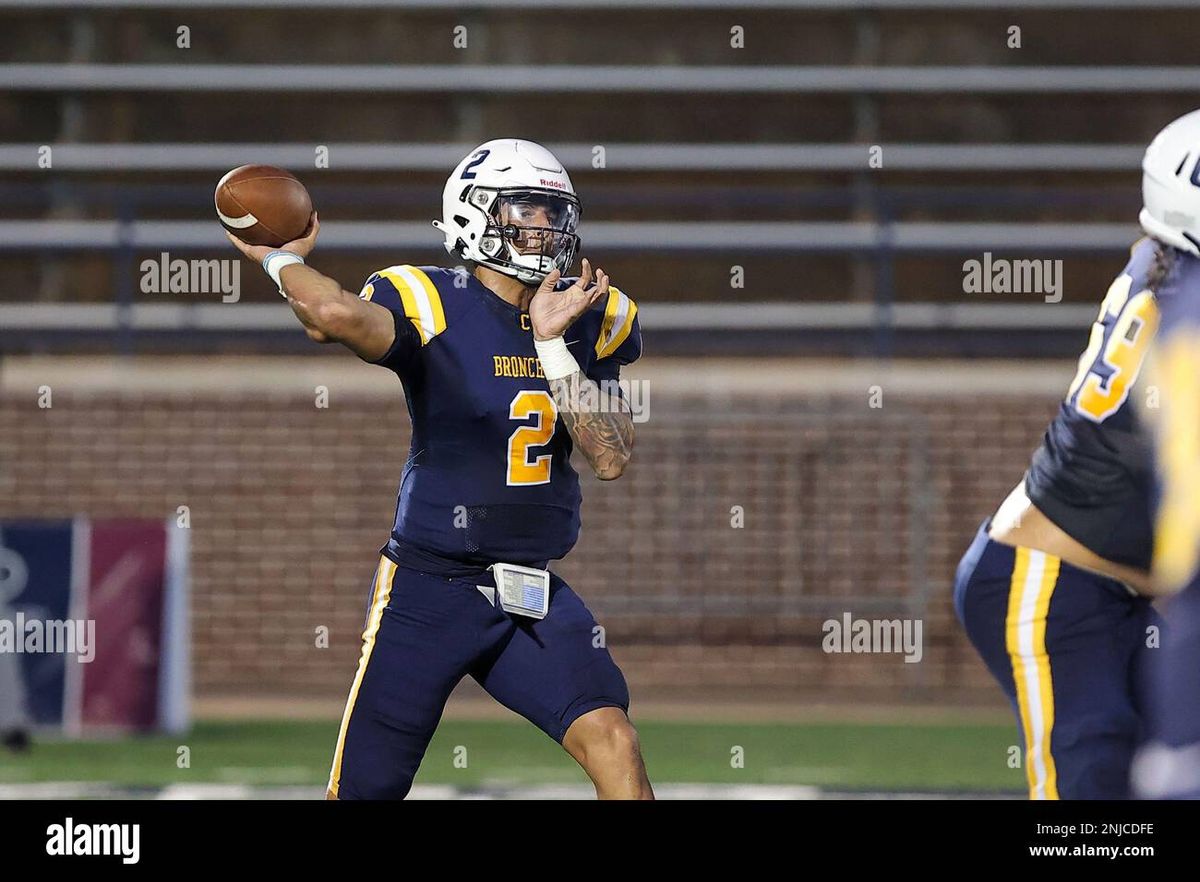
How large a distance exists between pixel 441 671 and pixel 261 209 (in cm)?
107

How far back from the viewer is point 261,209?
4.26 m

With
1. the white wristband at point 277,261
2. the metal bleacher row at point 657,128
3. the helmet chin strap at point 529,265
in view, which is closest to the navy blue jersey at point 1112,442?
the helmet chin strap at point 529,265

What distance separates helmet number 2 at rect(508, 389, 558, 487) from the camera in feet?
13.9

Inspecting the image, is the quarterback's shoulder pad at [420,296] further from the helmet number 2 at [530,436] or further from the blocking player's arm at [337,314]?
the helmet number 2 at [530,436]

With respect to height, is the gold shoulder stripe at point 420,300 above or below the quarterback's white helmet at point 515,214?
below

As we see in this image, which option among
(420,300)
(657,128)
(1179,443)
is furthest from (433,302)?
(657,128)

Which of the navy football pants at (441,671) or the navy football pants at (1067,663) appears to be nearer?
the navy football pants at (1067,663)

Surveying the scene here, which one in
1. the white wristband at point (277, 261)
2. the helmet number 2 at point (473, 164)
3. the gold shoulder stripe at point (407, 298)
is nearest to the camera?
the white wristband at point (277, 261)

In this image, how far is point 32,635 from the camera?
28.0 ft

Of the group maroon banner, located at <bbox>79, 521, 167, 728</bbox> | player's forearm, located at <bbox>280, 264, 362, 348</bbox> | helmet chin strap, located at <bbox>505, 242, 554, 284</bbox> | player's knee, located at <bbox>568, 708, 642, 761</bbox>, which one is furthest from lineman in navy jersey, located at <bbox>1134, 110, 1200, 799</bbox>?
maroon banner, located at <bbox>79, 521, 167, 728</bbox>

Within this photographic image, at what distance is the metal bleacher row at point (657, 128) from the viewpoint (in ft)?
41.2

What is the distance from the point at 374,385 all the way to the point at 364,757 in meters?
7.23

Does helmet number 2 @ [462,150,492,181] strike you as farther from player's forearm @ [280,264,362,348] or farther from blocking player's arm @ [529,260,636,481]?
player's forearm @ [280,264,362,348]

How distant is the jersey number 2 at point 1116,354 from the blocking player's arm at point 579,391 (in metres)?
1.00
